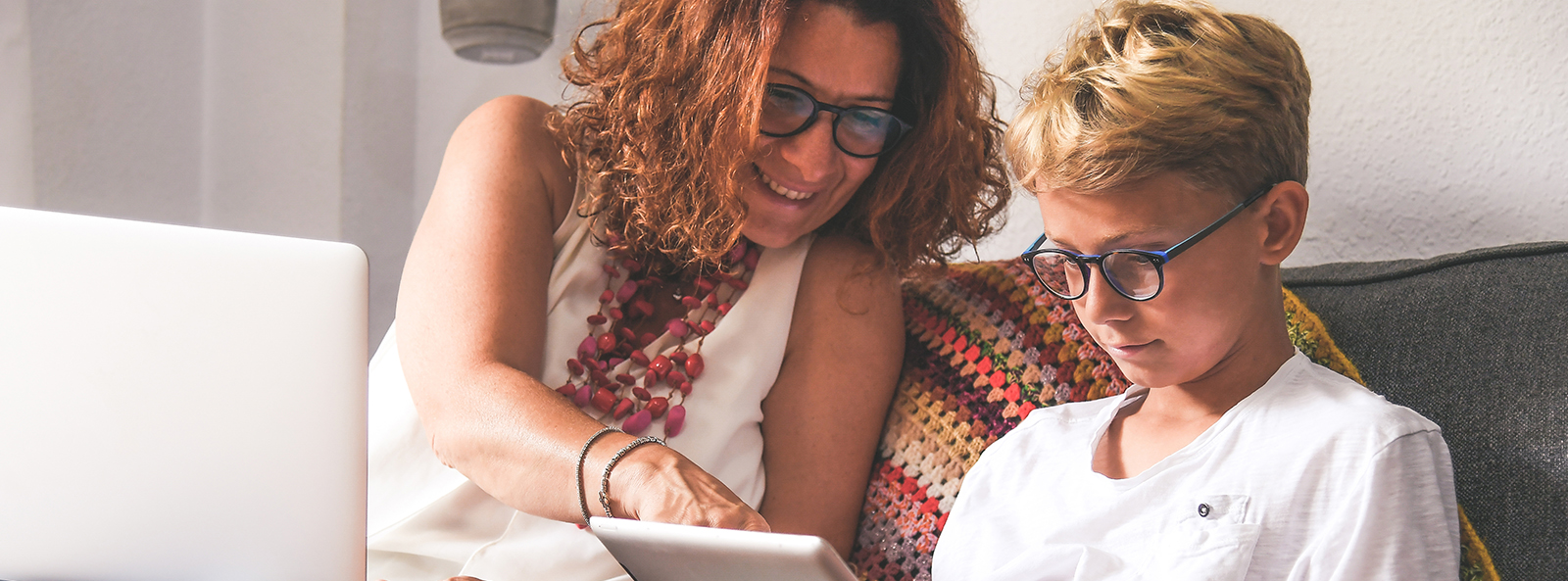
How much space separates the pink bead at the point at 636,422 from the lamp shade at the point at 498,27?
1240mm

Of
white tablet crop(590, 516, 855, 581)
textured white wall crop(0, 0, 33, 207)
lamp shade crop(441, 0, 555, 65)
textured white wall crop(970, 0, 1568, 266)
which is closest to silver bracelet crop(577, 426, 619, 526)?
white tablet crop(590, 516, 855, 581)

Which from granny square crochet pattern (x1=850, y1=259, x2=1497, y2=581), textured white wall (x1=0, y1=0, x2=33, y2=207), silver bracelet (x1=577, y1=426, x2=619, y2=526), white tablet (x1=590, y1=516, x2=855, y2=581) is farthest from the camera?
textured white wall (x1=0, y1=0, x2=33, y2=207)

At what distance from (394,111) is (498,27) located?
0.49 metres

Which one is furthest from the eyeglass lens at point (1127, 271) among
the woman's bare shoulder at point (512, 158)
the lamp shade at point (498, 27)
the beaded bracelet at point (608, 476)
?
the lamp shade at point (498, 27)

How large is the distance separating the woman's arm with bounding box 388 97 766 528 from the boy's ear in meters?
0.47

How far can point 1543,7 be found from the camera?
3.29 feet

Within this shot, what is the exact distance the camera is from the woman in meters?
1.14

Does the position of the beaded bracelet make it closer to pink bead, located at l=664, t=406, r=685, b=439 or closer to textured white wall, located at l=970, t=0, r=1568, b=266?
pink bead, located at l=664, t=406, r=685, b=439

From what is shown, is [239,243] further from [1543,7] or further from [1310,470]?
[1543,7]

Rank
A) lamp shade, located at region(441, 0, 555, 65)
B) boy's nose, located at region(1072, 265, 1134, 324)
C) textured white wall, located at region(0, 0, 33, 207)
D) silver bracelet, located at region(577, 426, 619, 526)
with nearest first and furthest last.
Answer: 1. boy's nose, located at region(1072, 265, 1134, 324)
2. silver bracelet, located at region(577, 426, 619, 526)
3. textured white wall, located at region(0, 0, 33, 207)
4. lamp shade, located at region(441, 0, 555, 65)

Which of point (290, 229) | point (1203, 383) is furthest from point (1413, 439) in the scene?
point (290, 229)

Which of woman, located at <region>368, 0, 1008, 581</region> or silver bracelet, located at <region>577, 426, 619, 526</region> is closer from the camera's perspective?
silver bracelet, located at <region>577, 426, 619, 526</region>

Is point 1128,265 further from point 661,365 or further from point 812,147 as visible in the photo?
point 661,365

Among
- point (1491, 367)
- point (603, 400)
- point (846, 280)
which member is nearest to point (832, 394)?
point (846, 280)
